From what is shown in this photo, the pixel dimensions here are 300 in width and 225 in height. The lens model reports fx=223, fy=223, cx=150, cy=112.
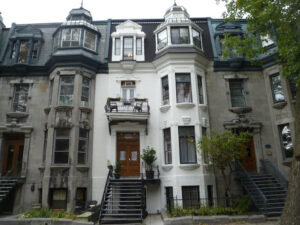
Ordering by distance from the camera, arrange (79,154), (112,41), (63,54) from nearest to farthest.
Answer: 1. (79,154)
2. (63,54)
3. (112,41)

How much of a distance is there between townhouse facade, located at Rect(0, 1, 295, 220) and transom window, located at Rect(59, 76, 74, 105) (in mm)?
63

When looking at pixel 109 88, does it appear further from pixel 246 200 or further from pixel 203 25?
pixel 246 200

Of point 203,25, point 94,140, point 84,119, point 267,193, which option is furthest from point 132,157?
point 203,25

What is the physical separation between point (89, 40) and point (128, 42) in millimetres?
2700

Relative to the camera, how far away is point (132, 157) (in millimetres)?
13875

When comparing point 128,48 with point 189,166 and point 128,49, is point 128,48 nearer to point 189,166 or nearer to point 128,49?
point 128,49

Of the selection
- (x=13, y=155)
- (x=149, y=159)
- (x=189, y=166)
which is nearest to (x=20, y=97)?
(x=13, y=155)

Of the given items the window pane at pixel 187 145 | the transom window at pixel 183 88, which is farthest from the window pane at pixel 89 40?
the window pane at pixel 187 145

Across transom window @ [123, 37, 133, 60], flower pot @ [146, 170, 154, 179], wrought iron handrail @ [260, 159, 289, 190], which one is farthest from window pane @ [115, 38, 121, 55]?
wrought iron handrail @ [260, 159, 289, 190]

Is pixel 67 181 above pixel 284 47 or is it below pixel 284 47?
below

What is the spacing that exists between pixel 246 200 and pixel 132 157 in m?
6.71

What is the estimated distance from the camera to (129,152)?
13.9 metres

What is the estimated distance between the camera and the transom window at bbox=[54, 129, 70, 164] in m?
12.9

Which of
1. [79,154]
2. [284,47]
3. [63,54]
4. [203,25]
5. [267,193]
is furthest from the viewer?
[203,25]
